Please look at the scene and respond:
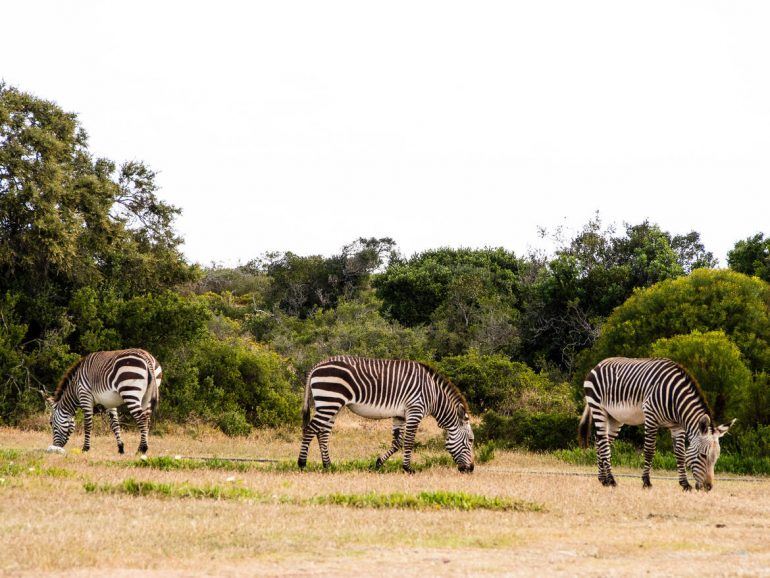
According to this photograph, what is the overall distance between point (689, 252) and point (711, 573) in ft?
128

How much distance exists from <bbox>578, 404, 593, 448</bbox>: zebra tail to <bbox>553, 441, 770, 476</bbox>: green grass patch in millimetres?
3181

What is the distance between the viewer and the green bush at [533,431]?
78.8 feet

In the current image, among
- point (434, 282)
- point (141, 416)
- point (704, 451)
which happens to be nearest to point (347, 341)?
point (434, 282)

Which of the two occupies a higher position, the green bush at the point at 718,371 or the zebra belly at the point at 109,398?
the green bush at the point at 718,371

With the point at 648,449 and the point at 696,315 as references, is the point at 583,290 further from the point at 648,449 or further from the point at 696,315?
the point at 648,449

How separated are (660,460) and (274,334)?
2489 centimetres

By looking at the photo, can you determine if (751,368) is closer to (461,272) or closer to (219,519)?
(219,519)

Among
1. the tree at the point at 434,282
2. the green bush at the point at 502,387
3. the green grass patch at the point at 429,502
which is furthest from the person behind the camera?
the tree at the point at 434,282

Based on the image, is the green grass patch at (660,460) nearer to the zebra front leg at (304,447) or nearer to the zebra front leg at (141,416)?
the zebra front leg at (304,447)

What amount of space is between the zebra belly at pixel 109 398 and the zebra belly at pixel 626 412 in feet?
32.3

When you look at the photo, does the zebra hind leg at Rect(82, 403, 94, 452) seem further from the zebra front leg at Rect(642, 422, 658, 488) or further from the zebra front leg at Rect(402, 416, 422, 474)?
the zebra front leg at Rect(642, 422, 658, 488)

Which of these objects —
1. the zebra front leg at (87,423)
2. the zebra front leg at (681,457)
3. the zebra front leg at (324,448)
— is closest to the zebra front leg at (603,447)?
the zebra front leg at (681,457)

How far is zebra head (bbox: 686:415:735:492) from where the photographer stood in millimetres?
15625

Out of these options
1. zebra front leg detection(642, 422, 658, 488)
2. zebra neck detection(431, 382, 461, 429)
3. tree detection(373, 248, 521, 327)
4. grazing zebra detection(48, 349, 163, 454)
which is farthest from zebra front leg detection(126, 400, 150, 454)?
tree detection(373, 248, 521, 327)
